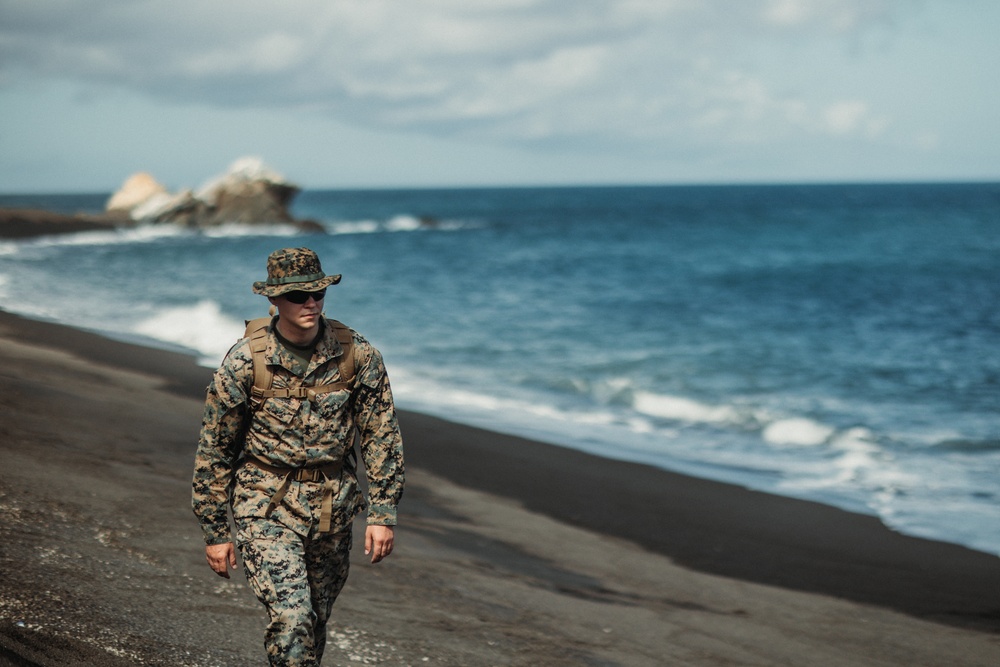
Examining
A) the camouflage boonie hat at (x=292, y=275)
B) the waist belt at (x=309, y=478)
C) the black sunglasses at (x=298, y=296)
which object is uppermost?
the camouflage boonie hat at (x=292, y=275)

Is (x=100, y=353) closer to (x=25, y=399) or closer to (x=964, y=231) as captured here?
(x=25, y=399)

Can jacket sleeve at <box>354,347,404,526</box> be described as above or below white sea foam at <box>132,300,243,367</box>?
above

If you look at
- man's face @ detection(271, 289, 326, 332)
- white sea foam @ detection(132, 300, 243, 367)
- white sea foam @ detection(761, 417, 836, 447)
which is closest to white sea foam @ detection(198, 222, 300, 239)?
white sea foam @ detection(132, 300, 243, 367)

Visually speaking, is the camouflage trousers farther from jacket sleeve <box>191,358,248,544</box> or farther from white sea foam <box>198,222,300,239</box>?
white sea foam <box>198,222,300,239</box>

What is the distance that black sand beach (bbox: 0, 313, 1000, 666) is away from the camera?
4902mm

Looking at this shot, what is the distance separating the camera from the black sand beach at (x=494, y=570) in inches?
193

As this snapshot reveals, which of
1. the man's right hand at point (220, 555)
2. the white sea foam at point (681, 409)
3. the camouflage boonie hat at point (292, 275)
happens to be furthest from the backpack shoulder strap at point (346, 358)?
the white sea foam at point (681, 409)

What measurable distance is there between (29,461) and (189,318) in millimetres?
14956

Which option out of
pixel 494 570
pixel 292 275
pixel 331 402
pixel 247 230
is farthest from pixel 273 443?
pixel 247 230

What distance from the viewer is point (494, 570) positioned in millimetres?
6723

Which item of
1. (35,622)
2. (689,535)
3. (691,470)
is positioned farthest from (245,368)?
(691,470)

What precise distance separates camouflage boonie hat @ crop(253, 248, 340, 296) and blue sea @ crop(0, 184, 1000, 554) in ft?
23.5

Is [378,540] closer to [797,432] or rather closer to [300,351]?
[300,351]

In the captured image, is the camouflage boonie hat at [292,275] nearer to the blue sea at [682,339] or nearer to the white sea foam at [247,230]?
the blue sea at [682,339]
